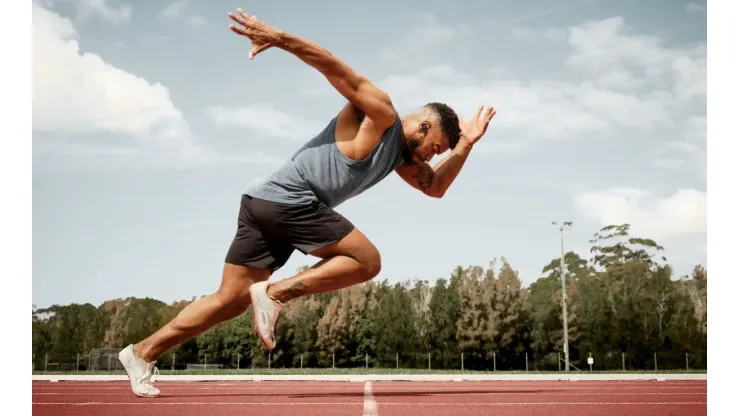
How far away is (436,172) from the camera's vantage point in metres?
4.44

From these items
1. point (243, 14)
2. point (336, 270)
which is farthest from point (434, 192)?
point (243, 14)

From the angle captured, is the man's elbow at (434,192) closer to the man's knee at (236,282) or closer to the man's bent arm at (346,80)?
the man's bent arm at (346,80)

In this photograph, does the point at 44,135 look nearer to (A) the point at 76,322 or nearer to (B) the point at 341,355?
(A) the point at 76,322

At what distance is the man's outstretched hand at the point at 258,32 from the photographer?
341cm

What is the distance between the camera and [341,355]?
31781 mm

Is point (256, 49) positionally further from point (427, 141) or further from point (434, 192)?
point (434, 192)

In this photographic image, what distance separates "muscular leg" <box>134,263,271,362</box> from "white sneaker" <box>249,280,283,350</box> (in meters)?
0.26

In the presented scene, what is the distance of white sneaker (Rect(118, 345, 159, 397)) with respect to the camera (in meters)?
4.16

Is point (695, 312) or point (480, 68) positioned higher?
point (480, 68)

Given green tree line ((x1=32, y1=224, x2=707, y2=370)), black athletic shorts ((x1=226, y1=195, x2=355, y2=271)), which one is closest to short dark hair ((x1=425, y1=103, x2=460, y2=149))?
black athletic shorts ((x1=226, y1=195, x2=355, y2=271))

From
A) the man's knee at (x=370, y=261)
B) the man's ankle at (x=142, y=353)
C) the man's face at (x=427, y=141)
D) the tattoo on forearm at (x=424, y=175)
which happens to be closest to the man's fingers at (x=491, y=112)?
the tattoo on forearm at (x=424, y=175)
